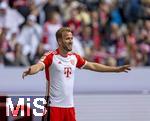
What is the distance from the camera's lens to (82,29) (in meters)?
14.9

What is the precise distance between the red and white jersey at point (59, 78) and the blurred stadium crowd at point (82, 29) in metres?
5.64

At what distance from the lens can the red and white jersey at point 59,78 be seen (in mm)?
7770

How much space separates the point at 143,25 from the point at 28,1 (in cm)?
269

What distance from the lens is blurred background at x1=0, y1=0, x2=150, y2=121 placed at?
1153 cm

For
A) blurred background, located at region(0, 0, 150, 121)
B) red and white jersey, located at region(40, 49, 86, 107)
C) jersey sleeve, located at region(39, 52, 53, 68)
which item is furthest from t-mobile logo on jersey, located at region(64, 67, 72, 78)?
blurred background, located at region(0, 0, 150, 121)

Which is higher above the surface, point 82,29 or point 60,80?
point 82,29

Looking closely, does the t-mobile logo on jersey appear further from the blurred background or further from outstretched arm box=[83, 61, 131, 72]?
the blurred background

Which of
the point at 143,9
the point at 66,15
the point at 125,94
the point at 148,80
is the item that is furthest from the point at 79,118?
the point at 143,9

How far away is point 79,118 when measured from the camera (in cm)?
1077

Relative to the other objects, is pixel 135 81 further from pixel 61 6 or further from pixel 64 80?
pixel 64 80

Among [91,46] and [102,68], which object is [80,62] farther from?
[91,46]

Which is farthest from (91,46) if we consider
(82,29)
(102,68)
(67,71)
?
(67,71)

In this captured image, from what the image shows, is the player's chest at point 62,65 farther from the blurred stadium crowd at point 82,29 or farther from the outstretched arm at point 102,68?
the blurred stadium crowd at point 82,29

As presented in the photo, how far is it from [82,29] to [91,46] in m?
0.46
